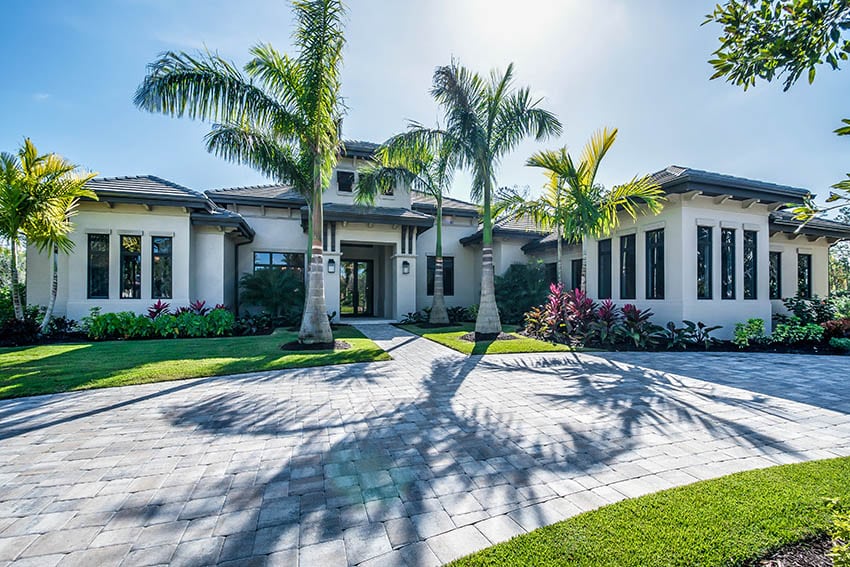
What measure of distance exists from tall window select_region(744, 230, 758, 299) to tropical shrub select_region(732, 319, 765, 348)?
1238 millimetres

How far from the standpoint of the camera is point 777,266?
1419cm

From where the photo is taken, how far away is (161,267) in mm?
12438

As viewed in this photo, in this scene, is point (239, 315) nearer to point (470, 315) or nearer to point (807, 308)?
point (470, 315)

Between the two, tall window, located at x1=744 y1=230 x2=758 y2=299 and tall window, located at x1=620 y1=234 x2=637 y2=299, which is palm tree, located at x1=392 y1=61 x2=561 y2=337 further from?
tall window, located at x1=744 y1=230 x2=758 y2=299

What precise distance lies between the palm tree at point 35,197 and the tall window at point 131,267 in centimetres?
169

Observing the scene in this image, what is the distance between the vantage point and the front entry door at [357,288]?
1922 centimetres

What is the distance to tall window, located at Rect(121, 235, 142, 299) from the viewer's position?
39.8ft

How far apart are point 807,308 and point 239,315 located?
799 inches

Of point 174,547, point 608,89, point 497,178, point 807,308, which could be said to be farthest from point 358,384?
point 807,308

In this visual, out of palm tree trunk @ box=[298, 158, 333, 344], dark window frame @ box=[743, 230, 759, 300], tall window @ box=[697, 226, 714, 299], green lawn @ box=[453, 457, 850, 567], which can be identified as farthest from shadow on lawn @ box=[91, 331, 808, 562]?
dark window frame @ box=[743, 230, 759, 300]

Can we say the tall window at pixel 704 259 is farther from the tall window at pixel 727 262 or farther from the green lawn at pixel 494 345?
the green lawn at pixel 494 345

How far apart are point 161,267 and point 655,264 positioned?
15554 millimetres

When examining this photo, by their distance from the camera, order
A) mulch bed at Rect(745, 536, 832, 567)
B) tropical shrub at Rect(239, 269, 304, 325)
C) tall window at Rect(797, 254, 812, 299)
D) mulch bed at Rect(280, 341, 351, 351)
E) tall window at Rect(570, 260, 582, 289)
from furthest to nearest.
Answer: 1. tall window at Rect(570, 260, 582, 289)
2. tall window at Rect(797, 254, 812, 299)
3. tropical shrub at Rect(239, 269, 304, 325)
4. mulch bed at Rect(280, 341, 351, 351)
5. mulch bed at Rect(745, 536, 832, 567)

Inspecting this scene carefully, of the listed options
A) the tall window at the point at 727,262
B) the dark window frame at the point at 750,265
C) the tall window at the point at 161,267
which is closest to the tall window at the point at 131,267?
the tall window at the point at 161,267
